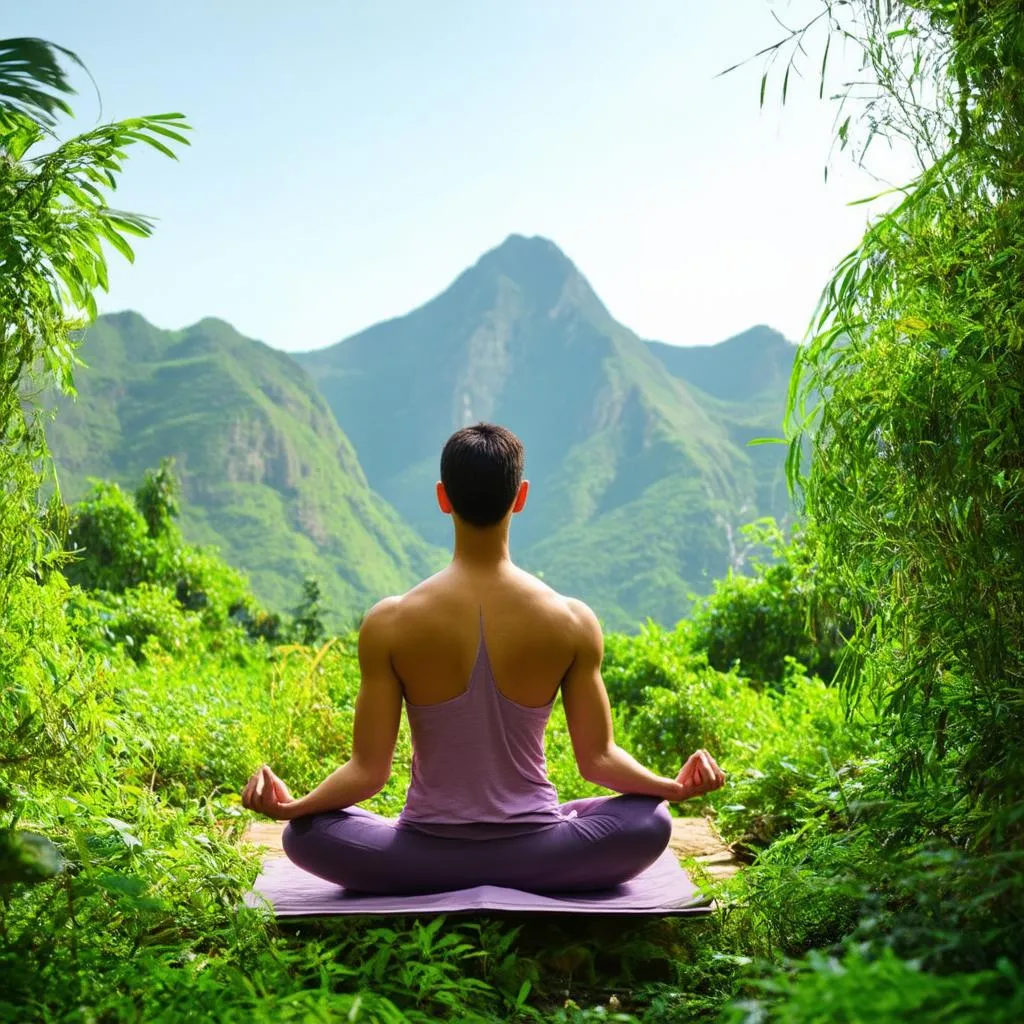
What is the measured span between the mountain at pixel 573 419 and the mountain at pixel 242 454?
36.0 feet

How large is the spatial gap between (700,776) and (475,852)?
0.60 meters

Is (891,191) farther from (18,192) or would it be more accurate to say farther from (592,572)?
(592,572)

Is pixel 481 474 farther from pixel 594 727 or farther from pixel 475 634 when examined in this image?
pixel 594 727

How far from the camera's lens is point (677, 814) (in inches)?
197

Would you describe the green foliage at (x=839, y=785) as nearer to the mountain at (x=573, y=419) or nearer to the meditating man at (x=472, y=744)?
the meditating man at (x=472, y=744)

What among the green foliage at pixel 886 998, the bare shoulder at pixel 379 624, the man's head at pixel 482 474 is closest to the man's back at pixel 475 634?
the bare shoulder at pixel 379 624

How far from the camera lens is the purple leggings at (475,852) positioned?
2.76 metres

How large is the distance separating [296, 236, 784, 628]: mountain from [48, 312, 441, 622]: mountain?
432 inches

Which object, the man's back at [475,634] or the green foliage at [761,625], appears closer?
the man's back at [475,634]

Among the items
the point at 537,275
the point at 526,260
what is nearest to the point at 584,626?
the point at 537,275

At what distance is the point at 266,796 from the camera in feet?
8.87

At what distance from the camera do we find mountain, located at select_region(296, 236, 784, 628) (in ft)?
261

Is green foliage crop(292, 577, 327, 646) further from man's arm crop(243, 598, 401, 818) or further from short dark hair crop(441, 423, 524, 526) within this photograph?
short dark hair crop(441, 423, 524, 526)

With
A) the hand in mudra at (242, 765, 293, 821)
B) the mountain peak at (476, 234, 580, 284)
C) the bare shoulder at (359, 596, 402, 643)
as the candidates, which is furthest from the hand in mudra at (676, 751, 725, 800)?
the mountain peak at (476, 234, 580, 284)
